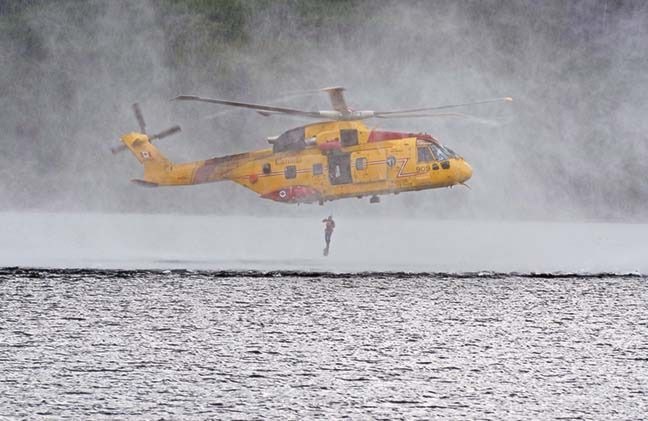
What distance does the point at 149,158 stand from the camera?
27203mm

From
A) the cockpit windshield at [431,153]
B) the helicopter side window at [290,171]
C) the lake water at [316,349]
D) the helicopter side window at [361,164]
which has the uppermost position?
the cockpit windshield at [431,153]

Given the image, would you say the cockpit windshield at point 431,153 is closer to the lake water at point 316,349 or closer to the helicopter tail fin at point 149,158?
the lake water at point 316,349

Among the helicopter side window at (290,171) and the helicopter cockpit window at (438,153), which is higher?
the helicopter cockpit window at (438,153)

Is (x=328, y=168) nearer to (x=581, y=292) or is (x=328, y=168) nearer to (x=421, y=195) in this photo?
(x=581, y=292)

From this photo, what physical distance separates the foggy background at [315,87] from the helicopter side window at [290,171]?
4682mm

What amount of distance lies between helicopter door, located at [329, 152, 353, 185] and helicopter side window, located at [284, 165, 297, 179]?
0.69 meters

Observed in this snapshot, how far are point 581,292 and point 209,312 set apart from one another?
25.1ft

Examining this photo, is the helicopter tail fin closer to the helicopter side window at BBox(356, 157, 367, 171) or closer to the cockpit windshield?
the helicopter side window at BBox(356, 157, 367, 171)

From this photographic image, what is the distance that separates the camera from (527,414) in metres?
12.7

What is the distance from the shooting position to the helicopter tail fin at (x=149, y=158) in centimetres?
2695

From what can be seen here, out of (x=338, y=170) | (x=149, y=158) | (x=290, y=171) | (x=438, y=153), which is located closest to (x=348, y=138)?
(x=338, y=170)

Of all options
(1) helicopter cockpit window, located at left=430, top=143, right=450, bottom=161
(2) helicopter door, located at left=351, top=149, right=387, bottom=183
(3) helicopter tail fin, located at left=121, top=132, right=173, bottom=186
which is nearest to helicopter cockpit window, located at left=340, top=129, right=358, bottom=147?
(2) helicopter door, located at left=351, top=149, right=387, bottom=183

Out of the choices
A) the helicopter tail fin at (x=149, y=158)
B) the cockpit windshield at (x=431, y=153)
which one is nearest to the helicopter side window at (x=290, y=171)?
the cockpit windshield at (x=431, y=153)

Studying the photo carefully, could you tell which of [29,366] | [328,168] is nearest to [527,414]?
[29,366]
